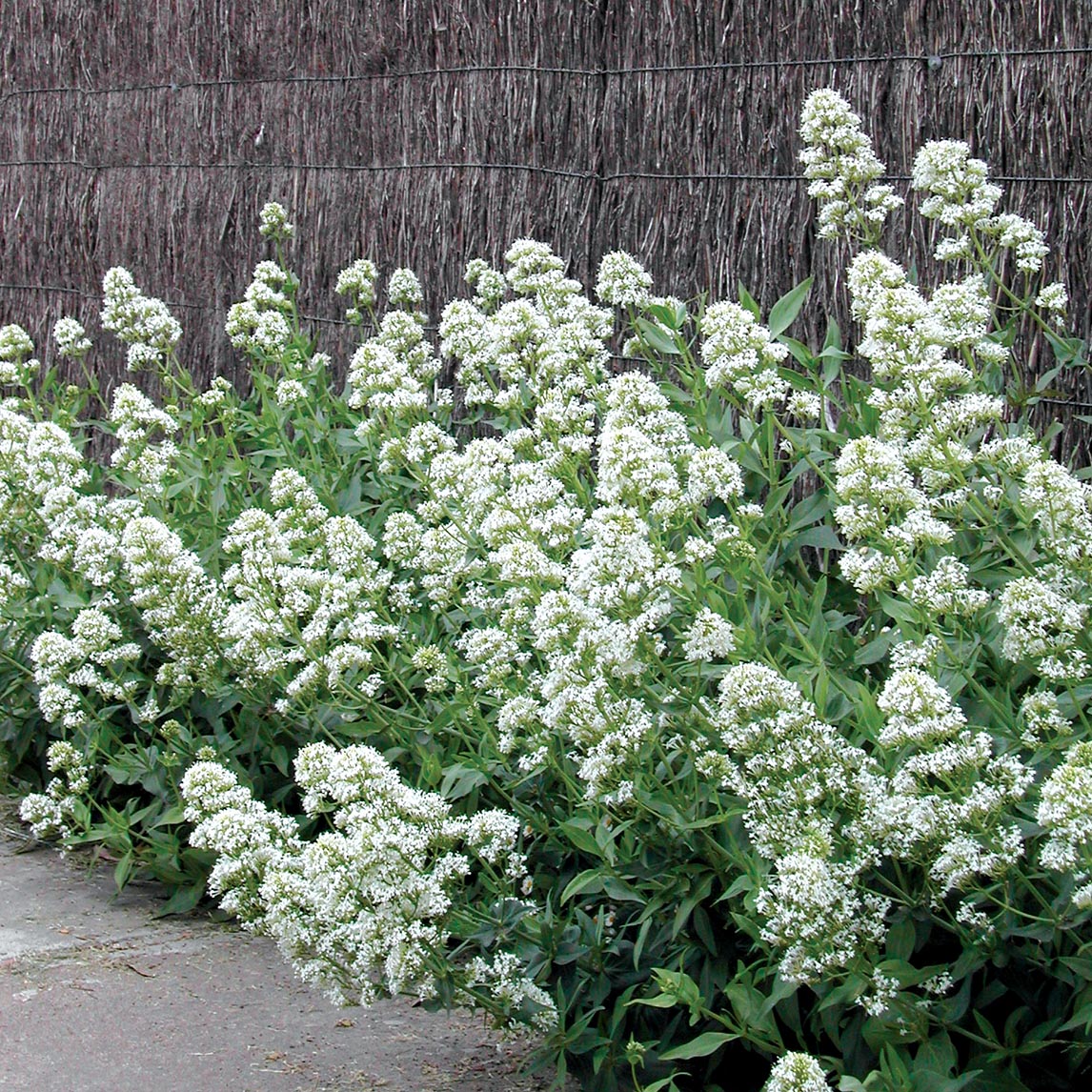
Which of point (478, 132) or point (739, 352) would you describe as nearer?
point (739, 352)

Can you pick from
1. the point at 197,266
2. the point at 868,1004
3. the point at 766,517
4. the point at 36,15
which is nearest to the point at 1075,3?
the point at 766,517

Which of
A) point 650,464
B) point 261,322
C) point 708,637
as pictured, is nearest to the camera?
point 708,637

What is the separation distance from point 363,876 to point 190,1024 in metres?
1.11

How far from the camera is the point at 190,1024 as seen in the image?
3.47 m

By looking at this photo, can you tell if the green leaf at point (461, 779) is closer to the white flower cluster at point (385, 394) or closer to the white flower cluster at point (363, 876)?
the white flower cluster at point (363, 876)

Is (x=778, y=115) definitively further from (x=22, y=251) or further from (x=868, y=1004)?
(x=22, y=251)

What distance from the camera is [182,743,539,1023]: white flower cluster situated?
2621 millimetres

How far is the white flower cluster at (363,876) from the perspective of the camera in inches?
103

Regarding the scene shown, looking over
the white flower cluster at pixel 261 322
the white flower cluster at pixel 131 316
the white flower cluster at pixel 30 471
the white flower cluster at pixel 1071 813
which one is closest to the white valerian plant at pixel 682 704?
the white flower cluster at pixel 1071 813

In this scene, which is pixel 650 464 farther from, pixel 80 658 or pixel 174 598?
pixel 80 658

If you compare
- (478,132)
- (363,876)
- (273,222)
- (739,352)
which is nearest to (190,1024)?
(363,876)

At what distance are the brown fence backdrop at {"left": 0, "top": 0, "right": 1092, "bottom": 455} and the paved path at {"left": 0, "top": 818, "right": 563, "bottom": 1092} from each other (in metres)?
2.29

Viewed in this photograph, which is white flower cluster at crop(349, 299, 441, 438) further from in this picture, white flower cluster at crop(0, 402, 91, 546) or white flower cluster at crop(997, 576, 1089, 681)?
white flower cluster at crop(997, 576, 1089, 681)

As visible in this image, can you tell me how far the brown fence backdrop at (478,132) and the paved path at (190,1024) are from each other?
2.29m
